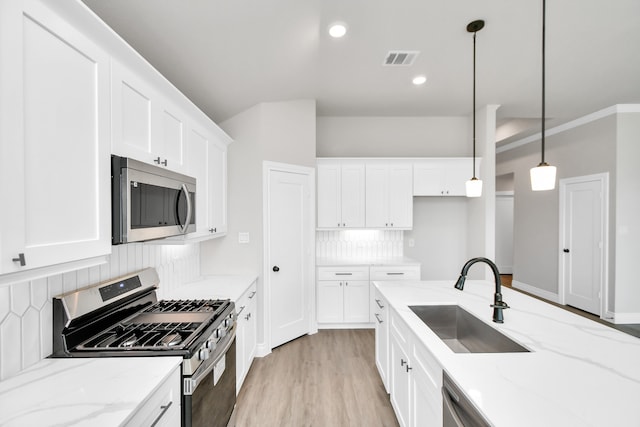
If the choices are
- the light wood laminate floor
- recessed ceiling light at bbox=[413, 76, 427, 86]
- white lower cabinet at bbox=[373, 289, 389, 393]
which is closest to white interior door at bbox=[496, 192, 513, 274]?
recessed ceiling light at bbox=[413, 76, 427, 86]

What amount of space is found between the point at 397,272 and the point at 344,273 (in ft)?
2.38

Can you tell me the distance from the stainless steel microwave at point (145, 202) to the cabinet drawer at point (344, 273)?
2244 mm

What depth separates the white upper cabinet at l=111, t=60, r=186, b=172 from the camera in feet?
4.40

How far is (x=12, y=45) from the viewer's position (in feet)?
2.80

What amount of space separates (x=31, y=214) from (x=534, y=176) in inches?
99.3

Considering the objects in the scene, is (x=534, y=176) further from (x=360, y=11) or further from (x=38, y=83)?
(x=38, y=83)

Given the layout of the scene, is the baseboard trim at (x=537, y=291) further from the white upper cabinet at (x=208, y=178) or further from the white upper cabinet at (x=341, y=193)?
the white upper cabinet at (x=208, y=178)

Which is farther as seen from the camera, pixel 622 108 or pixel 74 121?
pixel 622 108

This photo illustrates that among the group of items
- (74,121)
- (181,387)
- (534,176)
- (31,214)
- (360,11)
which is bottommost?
(181,387)

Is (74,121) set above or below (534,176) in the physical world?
above

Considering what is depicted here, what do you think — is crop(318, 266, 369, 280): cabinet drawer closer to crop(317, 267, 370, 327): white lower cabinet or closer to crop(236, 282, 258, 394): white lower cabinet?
crop(317, 267, 370, 327): white lower cabinet

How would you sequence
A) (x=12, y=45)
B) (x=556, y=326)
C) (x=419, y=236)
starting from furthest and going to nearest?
(x=419, y=236), (x=556, y=326), (x=12, y=45)

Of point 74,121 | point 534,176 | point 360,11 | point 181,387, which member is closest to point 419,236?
point 534,176

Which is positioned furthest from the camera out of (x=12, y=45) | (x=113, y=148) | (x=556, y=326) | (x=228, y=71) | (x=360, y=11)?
(x=228, y=71)
